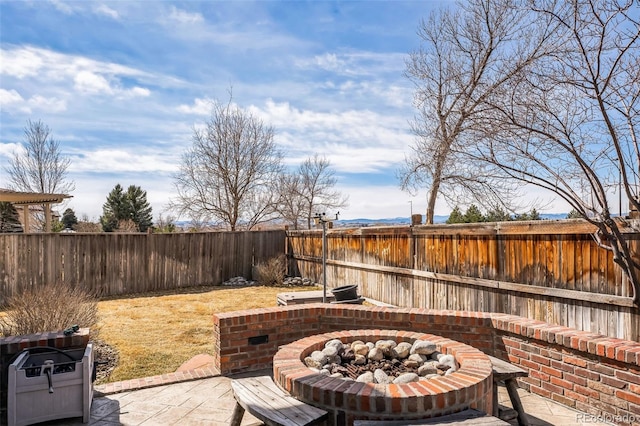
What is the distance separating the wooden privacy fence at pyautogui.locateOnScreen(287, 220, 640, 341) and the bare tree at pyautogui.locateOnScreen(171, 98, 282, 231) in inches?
331

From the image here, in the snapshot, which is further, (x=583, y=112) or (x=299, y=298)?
(x=299, y=298)

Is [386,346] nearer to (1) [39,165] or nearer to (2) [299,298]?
(2) [299,298]

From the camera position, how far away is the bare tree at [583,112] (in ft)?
11.3

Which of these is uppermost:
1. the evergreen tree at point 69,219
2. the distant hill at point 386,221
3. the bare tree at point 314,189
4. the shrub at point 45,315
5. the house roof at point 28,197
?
the bare tree at point 314,189

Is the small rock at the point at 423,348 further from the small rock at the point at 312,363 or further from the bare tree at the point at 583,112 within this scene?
the bare tree at the point at 583,112

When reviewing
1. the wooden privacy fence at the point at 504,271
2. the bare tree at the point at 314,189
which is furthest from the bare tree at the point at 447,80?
the bare tree at the point at 314,189

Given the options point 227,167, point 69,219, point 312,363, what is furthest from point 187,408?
point 69,219

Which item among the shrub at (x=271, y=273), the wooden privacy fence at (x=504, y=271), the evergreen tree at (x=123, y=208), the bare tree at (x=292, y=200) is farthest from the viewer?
the evergreen tree at (x=123, y=208)

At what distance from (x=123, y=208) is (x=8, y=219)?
819cm

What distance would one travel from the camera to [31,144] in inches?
760

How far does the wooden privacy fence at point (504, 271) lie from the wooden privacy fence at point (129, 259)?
4206mm

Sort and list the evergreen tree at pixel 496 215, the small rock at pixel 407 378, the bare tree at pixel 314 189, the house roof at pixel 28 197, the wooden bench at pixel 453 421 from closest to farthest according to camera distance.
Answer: the wooden bench at pixel 453 421, the small rock at pixel 407 378, the evergreen tree at pixel 496 215, the house roof at pixel 28 197, the bare tree at pixel 314 189

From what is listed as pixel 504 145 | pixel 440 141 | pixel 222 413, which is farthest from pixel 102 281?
pixel 504 145

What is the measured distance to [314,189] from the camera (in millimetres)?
23641
